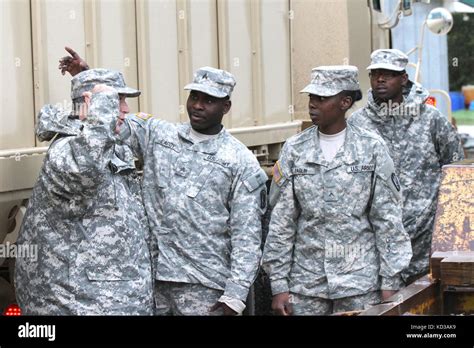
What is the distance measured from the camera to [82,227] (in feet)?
15.3

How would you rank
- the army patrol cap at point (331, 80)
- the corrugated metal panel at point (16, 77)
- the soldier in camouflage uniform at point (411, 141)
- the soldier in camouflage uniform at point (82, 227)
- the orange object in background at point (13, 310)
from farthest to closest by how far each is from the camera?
the soldier in camouflage uniform at point (411, 141)
the army patrol cap at point (331, 80)
the corrugated metal panel at point (16, 77)
the orange object in background at point (13, 310)
the soldier in camouflage uniform at point (82, 227)

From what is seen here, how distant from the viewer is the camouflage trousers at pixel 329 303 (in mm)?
5164

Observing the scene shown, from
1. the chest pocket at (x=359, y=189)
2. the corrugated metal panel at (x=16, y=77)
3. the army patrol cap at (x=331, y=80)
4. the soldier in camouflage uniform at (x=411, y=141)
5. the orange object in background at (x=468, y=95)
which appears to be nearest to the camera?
the corrugated metal panel at (x=16, y=77)

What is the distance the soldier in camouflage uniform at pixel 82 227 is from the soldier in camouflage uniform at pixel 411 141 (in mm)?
2103

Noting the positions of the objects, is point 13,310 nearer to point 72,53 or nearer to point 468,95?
point 72,53

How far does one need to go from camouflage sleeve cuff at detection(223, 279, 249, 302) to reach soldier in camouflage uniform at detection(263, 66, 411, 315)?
0.23m

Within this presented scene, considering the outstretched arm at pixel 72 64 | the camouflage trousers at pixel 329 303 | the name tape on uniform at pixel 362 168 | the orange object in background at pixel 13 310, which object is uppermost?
the outstretched arm at pixel 72 64

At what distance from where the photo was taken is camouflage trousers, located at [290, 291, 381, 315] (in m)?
5.16

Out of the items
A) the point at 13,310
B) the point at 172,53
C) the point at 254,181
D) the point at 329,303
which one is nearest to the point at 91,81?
the point at 254,181

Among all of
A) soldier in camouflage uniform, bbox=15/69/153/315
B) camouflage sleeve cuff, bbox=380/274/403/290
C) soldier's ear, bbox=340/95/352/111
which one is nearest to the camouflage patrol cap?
soldier in camouflage uniform, bbox=15/69/153/315

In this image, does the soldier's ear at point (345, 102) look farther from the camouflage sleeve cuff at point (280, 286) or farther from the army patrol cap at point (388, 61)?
the army patrol cap at point (388, 61)

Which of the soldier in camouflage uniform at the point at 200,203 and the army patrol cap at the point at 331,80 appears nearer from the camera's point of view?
the soldier in camouflage uniform at the point at 200,203

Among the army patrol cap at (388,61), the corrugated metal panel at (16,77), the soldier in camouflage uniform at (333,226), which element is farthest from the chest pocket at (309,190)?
the army patrol cap at (388,61)
